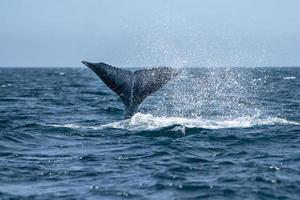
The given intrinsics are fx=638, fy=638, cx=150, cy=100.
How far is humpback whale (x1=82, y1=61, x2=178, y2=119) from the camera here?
15.8m

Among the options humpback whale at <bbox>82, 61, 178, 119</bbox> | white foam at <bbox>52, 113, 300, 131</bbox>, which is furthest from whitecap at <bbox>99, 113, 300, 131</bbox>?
humpback whale at <bbox>82, 61, 178, 119</bbox>

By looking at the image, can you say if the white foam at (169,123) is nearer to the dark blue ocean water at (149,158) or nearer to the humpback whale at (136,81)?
the dark blue ocean water at (149,158)

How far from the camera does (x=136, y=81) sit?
16.3 m

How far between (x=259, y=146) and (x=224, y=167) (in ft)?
9.39

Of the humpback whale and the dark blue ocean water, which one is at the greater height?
the humpback whale

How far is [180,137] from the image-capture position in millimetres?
15547

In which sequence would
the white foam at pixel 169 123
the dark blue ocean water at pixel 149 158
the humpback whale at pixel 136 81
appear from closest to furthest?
the dark blue ocean water at pixel 149 158 → the humpback whale at pixel 136 81 → the white foam at pixel 169 123

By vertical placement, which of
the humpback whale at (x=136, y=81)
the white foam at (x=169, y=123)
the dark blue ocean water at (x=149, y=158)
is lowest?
the dark blue ocean water at (x=149, y=158)

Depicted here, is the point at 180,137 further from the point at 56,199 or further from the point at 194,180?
the point at 56,199

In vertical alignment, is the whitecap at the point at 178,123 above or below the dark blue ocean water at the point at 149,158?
above

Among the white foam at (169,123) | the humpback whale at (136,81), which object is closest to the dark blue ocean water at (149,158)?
the white foam at (169,123)

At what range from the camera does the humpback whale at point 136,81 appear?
51.9ft

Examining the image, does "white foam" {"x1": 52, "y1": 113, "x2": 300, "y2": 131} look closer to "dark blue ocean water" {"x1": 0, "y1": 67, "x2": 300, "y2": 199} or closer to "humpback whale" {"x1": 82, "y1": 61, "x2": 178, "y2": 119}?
"dark blue ocean water" {"x1": 0, "y1": 67, "x2": 300, "y2": 199}

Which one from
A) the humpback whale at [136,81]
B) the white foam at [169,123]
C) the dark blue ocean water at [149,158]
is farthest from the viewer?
the white foam at [169,123]
